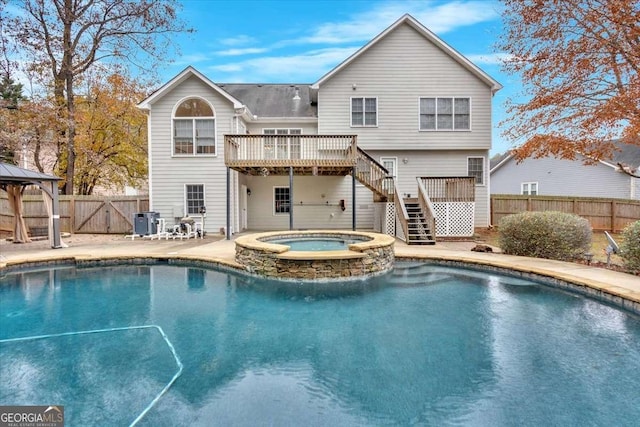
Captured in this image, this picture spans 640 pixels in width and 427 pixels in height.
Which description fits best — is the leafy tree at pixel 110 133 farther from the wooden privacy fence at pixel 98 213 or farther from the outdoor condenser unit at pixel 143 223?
the outdoor condenser unit at pixel 143 223

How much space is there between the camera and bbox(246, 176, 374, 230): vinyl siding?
50.1 feet

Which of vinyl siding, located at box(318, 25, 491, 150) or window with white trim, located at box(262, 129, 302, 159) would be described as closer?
window with white trim, located at box(262, 129, 302, 159)

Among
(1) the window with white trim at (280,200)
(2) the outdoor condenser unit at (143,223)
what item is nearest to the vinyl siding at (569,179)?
(1) the window with white trim at (280,200)

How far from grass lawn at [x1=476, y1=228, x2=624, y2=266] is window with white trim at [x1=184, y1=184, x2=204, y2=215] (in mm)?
11687

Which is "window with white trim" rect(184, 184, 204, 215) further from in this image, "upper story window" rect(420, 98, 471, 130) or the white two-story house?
"upper story window" rect(420, 98, 471, 130)

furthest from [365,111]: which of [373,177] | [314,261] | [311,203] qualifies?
[314,261]

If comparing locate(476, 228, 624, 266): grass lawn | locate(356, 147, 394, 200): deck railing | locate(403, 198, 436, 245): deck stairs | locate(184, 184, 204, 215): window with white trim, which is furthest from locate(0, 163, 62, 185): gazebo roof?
locate(476, 228, 624, 266): grass lawn

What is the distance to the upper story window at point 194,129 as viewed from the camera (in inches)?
543

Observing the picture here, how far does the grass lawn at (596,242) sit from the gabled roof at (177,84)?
443 inches

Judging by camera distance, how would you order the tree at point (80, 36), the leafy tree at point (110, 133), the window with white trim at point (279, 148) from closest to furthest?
the window with white trim at point (279, 148) < the tree at point (80, 36) < the leafy tree at point (110, 133)

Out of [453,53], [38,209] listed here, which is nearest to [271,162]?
[453,53]

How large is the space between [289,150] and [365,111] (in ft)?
14.4

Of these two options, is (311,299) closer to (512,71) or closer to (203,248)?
(203,248)

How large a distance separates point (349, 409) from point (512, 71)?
1440cm
